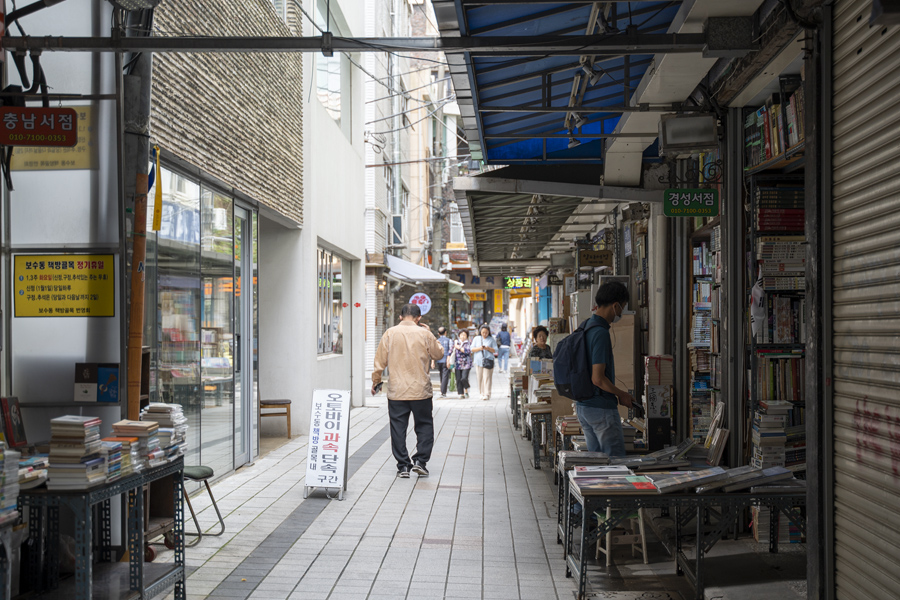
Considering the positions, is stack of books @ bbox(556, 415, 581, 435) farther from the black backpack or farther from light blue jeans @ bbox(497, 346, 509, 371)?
light blue jeans @ bbox(497, 346, 509, 371)

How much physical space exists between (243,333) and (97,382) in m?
4.70

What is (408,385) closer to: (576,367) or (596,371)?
(576,367)

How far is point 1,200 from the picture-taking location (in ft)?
17.0

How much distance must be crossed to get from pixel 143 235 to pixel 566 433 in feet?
A: 13.8

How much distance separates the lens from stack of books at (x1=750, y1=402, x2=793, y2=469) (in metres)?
Answer: 6.03

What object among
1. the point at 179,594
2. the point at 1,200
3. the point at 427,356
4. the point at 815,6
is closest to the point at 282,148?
the point at 427,356

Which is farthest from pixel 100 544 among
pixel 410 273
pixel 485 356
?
pixel 410 273

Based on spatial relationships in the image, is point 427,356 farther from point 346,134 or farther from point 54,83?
point 346,134

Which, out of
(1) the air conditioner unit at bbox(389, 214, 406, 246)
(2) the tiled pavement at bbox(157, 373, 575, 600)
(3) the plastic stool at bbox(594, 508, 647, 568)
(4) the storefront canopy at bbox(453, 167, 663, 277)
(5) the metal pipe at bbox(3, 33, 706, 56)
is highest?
(1) the air conditioner unit at bbox(389, 214, 406, 246)

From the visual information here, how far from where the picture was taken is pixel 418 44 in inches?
203

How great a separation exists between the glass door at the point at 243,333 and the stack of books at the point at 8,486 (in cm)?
618

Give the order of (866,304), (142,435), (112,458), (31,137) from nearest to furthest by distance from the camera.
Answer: (866,304) → (112,458) → (142,435) → (31,137)

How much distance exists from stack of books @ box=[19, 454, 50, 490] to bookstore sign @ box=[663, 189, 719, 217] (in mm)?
4947

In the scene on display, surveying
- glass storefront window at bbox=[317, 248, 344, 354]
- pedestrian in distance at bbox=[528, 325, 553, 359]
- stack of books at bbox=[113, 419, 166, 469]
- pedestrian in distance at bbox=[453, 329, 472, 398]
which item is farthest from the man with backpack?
pedestrian in distance at bbox=[453, 329, 472, 398]
